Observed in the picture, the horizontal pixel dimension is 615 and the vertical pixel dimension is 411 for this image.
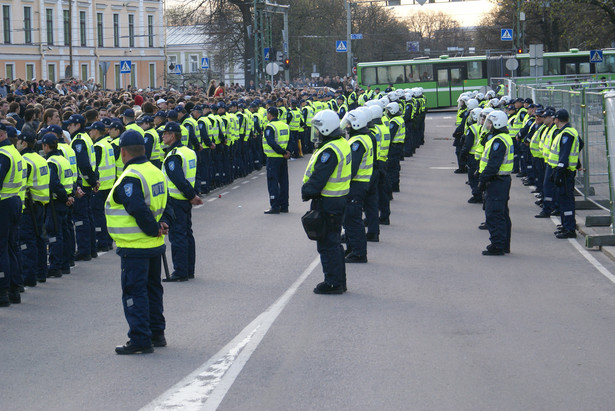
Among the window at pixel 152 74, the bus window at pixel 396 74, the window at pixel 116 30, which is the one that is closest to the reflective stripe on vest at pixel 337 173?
the bus window at pixel 396 74

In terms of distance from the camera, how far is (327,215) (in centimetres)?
1173

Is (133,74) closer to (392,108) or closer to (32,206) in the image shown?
(392,108)

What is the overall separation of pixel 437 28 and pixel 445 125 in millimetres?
102512

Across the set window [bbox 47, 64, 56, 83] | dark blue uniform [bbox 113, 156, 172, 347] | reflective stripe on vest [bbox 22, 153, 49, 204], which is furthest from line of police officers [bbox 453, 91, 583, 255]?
window [bbox 47, 64, 56, 83]

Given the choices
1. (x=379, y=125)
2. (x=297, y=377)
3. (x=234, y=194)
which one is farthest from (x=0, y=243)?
(x=234, y=194)

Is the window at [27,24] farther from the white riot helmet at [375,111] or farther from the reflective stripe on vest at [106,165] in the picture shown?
the reflective stripe on vest at [106,165]

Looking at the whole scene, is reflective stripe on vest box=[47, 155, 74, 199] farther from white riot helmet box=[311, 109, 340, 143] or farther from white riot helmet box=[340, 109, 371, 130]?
white riot helmet box=[340, 109, 371, 130]

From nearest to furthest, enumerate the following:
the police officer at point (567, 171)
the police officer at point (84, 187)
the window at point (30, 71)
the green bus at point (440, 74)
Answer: the police officer at point (84, 187) < the police officer at point (567, 171) < the green bus at point (440, 74) < the window at point (30, 71)

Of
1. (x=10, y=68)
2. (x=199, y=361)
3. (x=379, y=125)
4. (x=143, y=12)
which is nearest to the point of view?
(x=199, y=361)

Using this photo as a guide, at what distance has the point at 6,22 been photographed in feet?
212

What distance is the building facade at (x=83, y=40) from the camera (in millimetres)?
64938

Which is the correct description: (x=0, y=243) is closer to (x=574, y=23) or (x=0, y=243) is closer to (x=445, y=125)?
(x=574, y=23)

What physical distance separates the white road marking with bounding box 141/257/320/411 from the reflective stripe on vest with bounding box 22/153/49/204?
3.74m

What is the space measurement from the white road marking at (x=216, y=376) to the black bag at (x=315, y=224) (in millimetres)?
1477
